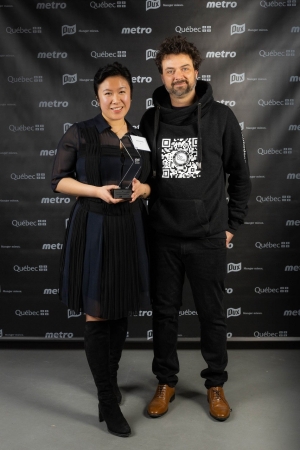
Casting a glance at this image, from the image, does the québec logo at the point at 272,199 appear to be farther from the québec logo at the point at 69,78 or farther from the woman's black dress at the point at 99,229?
the québec logo at the point at 69,78

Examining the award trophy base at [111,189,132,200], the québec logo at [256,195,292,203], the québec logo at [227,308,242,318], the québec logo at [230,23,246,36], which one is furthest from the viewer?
the québec logo at [227,308,242,318]

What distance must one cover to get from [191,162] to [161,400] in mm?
1129

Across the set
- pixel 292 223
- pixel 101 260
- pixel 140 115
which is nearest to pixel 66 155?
pixel 101 260

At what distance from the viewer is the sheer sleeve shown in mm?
2172

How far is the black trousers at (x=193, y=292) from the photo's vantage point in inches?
94.1

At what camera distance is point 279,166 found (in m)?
3.25

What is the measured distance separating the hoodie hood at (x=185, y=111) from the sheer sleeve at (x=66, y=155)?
371 mm

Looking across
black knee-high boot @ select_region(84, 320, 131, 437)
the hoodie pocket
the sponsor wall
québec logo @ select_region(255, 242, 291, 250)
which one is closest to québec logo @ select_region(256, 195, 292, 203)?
the sponsor wall

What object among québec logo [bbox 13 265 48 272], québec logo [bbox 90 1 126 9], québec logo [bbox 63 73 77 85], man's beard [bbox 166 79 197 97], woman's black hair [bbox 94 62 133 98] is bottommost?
québec logo [bbox 13 265 48 272]

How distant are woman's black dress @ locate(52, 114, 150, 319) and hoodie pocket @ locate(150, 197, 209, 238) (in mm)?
178

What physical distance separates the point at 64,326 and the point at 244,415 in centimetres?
141

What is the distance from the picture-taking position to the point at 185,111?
90.5 inches

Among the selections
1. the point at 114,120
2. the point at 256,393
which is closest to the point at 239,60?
the point at 114,120

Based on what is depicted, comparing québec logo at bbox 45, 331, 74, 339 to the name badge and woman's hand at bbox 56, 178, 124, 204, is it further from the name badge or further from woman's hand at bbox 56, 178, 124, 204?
the name badge
